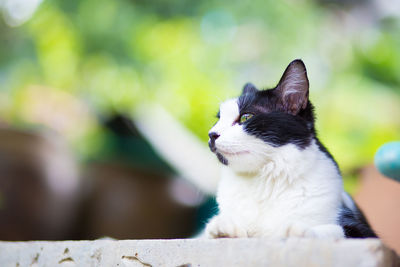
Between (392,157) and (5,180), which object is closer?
(392,157)

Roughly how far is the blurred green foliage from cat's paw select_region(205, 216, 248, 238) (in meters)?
2.61

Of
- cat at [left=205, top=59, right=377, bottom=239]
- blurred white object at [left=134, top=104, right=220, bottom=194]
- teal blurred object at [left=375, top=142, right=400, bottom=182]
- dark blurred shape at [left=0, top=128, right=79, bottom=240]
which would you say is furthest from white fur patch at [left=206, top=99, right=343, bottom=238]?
dark blurred shape at [left=0, top=128, right=79, bottom=240]

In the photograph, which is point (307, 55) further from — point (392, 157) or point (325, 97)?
point (392, 157)

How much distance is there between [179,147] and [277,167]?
237 cm

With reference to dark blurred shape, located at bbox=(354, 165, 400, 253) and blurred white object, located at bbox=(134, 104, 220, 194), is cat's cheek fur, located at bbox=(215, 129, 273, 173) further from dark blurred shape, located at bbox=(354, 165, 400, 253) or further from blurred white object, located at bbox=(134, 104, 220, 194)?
blurred white object, located at bbox=(134, 104, 220, 194)

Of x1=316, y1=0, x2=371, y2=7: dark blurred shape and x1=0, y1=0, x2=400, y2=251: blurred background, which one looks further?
x1=316, y1=0, x2=371, y2=7: dark blurred shape

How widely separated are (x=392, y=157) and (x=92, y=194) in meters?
3.49

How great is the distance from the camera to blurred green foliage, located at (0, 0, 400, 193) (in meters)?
3.74

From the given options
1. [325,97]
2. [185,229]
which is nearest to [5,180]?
[185,229]

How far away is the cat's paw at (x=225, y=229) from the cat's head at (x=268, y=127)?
5.3 inches

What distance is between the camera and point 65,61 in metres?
4.23

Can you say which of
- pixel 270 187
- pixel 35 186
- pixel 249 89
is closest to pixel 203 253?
pixel 270 187

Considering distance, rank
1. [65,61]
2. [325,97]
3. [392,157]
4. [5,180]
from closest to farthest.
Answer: [392,157] → [5,180] → [325,97] → [65,61]

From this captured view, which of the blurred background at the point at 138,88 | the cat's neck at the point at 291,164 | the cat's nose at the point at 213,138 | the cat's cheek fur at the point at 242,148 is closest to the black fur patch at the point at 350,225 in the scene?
the cat's neck at the point at 291,164
